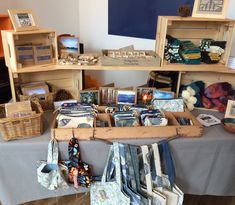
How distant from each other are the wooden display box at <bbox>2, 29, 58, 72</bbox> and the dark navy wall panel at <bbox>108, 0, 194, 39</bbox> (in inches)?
44.8

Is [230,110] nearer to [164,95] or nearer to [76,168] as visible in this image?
[164,95]

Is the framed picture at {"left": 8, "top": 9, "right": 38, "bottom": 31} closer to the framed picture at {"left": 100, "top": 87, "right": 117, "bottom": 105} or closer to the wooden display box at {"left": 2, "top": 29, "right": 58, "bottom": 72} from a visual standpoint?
the wooden display box at {"left": 2, "top": 29, "right": 58, "bottom": 72}

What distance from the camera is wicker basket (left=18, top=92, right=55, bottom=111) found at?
A: 5.16 feet

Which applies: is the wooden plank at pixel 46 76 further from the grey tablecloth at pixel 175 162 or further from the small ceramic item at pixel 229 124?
the small ceramic item at pixel 229 124

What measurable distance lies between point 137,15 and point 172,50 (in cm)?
97

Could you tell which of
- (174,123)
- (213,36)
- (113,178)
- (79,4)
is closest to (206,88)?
(213,36)

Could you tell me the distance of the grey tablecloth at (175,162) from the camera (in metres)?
1.32

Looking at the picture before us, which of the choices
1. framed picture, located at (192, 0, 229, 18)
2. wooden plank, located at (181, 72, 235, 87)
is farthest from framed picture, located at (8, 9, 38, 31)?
wooden plank, located at (181, 72, 235, 87)

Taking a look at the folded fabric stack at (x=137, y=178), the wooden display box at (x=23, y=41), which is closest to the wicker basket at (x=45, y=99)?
the wooden display box at (x=23, y=41)

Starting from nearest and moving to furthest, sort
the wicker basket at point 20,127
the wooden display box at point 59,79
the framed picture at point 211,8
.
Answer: the wicker basket at point 20,127 → the framed picture at point 211,8 → the wooden display box at point 59,79

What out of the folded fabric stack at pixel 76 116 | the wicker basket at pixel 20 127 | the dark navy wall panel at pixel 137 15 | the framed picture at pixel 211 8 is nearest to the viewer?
the wicker basket at pixel 20 127

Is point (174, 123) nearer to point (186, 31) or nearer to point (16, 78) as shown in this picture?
point (186, 31)

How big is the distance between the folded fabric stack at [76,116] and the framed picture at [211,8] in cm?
94

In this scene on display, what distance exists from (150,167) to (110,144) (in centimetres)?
26
